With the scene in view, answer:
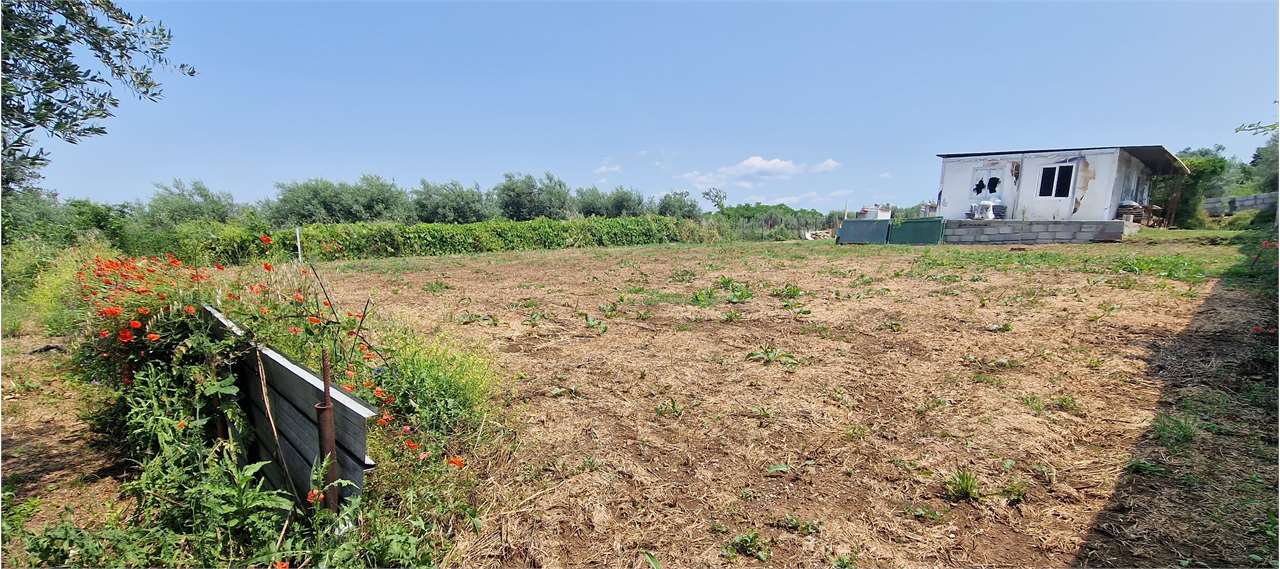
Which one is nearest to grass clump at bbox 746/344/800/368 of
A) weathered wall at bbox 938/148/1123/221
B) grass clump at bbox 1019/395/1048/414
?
grass clump at bbox 1019/395/1048/414

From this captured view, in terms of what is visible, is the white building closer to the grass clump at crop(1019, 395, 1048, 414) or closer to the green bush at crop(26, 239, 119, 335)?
the grass clump at crop(1019, 395, 1048, 414)

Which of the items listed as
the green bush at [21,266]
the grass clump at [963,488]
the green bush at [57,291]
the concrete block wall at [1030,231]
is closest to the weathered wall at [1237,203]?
→ the concrete block wall at [1030,231]

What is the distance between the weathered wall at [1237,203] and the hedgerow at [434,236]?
26788 mm

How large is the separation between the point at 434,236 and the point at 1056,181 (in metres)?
23.5

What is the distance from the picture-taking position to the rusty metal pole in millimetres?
1918

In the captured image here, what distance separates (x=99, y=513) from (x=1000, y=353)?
636 cm

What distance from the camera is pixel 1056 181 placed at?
1747 cm

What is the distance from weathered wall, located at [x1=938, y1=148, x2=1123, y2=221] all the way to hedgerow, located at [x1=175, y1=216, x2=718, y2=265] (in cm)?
1461

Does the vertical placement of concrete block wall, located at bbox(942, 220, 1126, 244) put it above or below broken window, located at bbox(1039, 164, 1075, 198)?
below

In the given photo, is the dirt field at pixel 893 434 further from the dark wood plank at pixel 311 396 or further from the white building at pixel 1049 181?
the white building at pixel 1049 181

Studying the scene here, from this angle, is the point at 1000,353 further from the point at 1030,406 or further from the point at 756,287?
the point at 756,287

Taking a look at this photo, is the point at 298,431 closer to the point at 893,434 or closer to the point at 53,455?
the point at 53,455

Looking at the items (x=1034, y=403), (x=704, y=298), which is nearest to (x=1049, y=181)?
(x=704, y=298)

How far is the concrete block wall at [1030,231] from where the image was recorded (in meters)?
14.4
